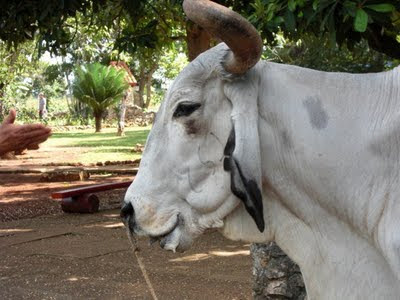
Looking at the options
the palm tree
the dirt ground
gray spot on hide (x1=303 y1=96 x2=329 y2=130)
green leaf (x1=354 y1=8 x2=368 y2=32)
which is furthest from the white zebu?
the palm tree

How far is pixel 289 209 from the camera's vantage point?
219cm

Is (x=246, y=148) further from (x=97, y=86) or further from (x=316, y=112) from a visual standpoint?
(x=97, y=86)

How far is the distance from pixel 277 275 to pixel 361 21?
1.70 meters

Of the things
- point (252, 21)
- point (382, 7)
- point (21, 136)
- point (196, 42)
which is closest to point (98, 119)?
point (196, 42)

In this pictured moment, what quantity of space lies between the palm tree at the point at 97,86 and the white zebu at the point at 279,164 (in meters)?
33.0

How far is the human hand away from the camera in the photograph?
4.59 meters

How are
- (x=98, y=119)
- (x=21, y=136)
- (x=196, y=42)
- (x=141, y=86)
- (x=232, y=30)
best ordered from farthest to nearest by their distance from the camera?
(x=141, y=86)
(x=98, y=119)
(x=196, y=42)
(x=21, y=136)
(x=232, y=30)

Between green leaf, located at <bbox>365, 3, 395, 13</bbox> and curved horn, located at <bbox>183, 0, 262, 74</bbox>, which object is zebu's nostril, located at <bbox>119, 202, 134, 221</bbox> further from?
green leaf, located at <bbox>365, 3, 395, 13</bbox>

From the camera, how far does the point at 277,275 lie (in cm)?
452

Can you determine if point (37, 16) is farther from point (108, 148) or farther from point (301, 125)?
point (108, 148)

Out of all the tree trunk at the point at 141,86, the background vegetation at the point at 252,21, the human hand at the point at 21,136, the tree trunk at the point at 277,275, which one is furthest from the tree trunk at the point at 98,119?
the tree trunk at the point at 277,275

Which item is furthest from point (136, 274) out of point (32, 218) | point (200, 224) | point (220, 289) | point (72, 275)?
point (200, 224)

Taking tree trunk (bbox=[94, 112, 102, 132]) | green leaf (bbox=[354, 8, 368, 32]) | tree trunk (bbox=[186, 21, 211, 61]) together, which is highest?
tree trunk (bbox=[186, 21, 211, 61])

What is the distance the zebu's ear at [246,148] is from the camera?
2.07 m
